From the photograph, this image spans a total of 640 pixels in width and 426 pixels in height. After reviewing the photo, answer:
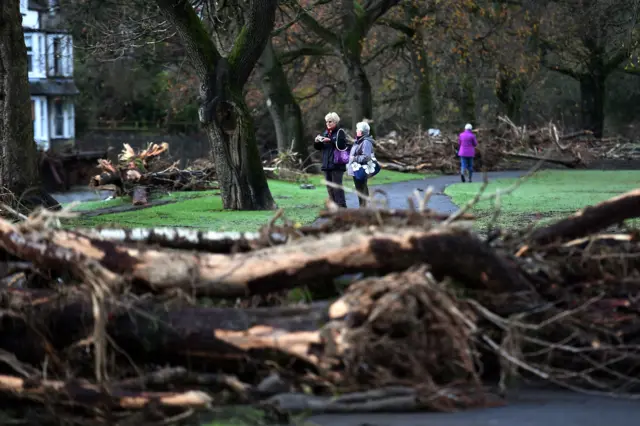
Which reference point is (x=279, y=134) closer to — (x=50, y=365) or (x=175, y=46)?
(x=175, y=46)

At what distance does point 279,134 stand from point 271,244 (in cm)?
3165

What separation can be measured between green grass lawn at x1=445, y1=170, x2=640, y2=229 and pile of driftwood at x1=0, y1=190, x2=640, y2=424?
8498 mm

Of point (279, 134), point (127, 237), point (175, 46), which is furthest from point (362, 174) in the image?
point (175, 46)

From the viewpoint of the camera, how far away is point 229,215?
21.5 metres

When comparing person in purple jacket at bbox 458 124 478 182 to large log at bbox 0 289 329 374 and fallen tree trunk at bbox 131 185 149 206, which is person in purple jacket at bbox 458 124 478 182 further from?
large log at bbox 0 289 329 374

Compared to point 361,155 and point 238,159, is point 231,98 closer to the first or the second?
point 238,159

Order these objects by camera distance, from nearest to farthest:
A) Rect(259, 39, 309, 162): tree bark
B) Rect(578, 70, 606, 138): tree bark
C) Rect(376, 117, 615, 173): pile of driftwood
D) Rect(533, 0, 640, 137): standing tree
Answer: Rect(259, 39, 309, 162): tree bark, Rect(376, 117, 615, 173): pile of driftwood, Rect(533, 0, 640, 137): standing tree, Rect(578, 70, 606, 138): tree bark

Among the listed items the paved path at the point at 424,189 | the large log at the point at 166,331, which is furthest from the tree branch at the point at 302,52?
the large log at the point at 166,331

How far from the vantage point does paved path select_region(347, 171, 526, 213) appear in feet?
74.1

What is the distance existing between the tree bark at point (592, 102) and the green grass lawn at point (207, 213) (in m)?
30.7

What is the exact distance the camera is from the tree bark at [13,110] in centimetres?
2017

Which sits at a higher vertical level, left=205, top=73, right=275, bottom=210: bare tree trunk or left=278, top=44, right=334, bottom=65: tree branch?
left=278, top=44, right=334, bottom=65: tree branch

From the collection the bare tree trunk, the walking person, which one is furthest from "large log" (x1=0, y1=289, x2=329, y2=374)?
the bare tree trunk

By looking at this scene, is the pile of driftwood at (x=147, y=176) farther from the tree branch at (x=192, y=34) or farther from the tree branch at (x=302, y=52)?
the tree branch at (x=302, y=52)
